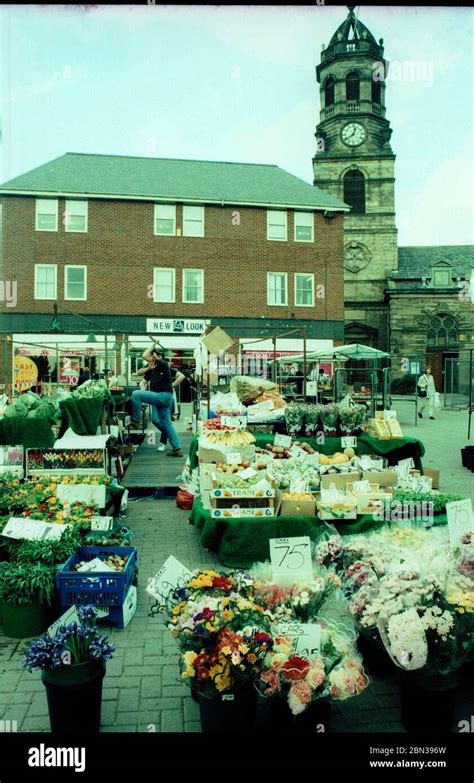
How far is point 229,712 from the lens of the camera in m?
2.81

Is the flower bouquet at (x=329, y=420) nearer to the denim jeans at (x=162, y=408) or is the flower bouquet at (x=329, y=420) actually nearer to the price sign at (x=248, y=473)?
the price sign at (x=248, y=473)

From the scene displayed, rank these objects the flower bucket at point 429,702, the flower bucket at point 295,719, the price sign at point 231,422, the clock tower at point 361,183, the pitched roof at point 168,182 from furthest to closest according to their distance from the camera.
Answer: the clock tower at point 361,183 < the pitched roof at point 168,182 < the price sign at point 231,422 < the flower bucket at point 429,702 < the flower bucket at point 295,719

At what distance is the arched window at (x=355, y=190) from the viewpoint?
4094 cm

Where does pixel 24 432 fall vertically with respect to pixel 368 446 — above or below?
above

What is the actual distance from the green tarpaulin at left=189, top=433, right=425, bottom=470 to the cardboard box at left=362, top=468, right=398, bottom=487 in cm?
123

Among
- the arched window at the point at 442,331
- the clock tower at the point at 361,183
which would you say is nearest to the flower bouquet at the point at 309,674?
the arched window at the point at 442,331

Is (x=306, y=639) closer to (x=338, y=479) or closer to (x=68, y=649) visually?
(x=68, y=649)

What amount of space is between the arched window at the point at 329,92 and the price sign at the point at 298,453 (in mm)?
41848

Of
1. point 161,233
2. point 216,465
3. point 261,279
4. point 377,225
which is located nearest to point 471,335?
point 377,225

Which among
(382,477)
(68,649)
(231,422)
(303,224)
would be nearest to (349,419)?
(382,477)

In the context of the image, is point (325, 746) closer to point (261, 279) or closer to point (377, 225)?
point (261, 279)

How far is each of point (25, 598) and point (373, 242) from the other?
131 ft

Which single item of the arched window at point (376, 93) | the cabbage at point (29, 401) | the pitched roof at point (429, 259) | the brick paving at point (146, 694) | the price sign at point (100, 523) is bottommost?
the brick paving at point (146, 694)

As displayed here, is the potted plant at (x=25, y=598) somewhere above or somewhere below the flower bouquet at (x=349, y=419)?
below
